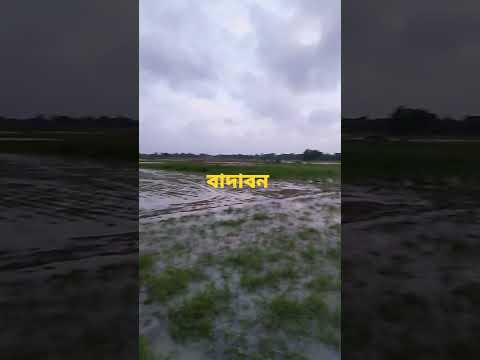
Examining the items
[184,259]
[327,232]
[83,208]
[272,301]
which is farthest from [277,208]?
[83,208]

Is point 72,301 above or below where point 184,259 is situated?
above

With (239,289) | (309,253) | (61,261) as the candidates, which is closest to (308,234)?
(309,253)

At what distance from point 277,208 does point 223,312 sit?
1069 centimetres

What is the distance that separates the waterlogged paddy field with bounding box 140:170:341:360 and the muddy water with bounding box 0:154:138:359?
986 mm

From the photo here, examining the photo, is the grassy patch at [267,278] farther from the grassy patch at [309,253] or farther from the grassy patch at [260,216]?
the grassy patch at [260,216]

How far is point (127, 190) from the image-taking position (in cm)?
355

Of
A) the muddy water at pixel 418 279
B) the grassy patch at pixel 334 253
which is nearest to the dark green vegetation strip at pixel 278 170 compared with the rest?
the grassy patch at pixel 334 253

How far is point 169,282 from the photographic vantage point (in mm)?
5816

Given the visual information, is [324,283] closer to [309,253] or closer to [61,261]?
[309,253]

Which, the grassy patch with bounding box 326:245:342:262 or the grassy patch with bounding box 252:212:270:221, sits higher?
the grassy patch with bounding box 252:212:270:221

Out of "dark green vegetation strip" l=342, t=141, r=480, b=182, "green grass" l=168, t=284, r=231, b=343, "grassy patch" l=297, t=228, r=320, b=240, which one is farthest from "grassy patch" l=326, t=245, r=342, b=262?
"green grass" l=168, t=284, r=231, b=343

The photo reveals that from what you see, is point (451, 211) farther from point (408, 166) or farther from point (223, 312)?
point (223, 312)

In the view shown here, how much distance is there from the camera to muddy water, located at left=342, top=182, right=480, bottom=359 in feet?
11.6

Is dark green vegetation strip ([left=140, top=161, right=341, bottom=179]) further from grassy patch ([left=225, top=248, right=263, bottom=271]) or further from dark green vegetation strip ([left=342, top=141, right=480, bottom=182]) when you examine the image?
dark green vegetation strip ([left=342, top=141, right=480, bottom=182])
